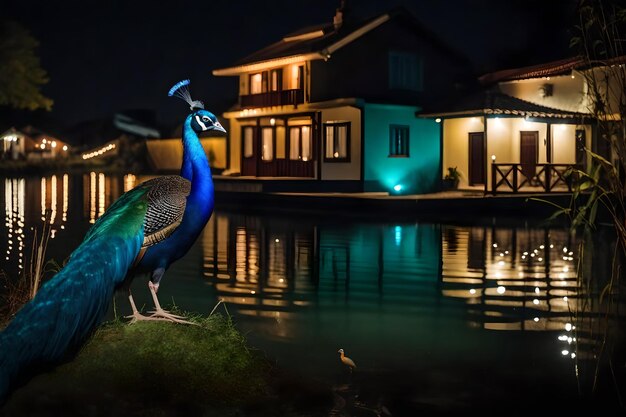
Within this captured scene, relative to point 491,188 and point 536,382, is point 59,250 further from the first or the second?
point 491,188

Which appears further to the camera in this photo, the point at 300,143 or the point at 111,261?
the point at 300,143

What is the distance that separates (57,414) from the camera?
5.86m

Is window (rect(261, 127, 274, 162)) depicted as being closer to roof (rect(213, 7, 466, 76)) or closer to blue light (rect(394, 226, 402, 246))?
roof (rect(213, 7, 466, 76))

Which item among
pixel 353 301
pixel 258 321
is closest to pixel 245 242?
pixel 353 301

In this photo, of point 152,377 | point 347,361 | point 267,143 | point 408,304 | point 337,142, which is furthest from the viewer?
point 267,143

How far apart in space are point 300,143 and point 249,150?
168 inches

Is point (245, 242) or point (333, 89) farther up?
point (333, 89)

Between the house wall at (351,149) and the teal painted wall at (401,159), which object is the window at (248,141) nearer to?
the house wall at (351,149)

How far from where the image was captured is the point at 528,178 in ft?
110

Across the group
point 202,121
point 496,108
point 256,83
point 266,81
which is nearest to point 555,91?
point 496,108

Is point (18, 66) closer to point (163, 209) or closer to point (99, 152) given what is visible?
point (99, 152)

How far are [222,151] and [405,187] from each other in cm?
1702

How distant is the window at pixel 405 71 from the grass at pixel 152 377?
31839 mm

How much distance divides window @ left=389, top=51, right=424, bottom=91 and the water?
1681cm
